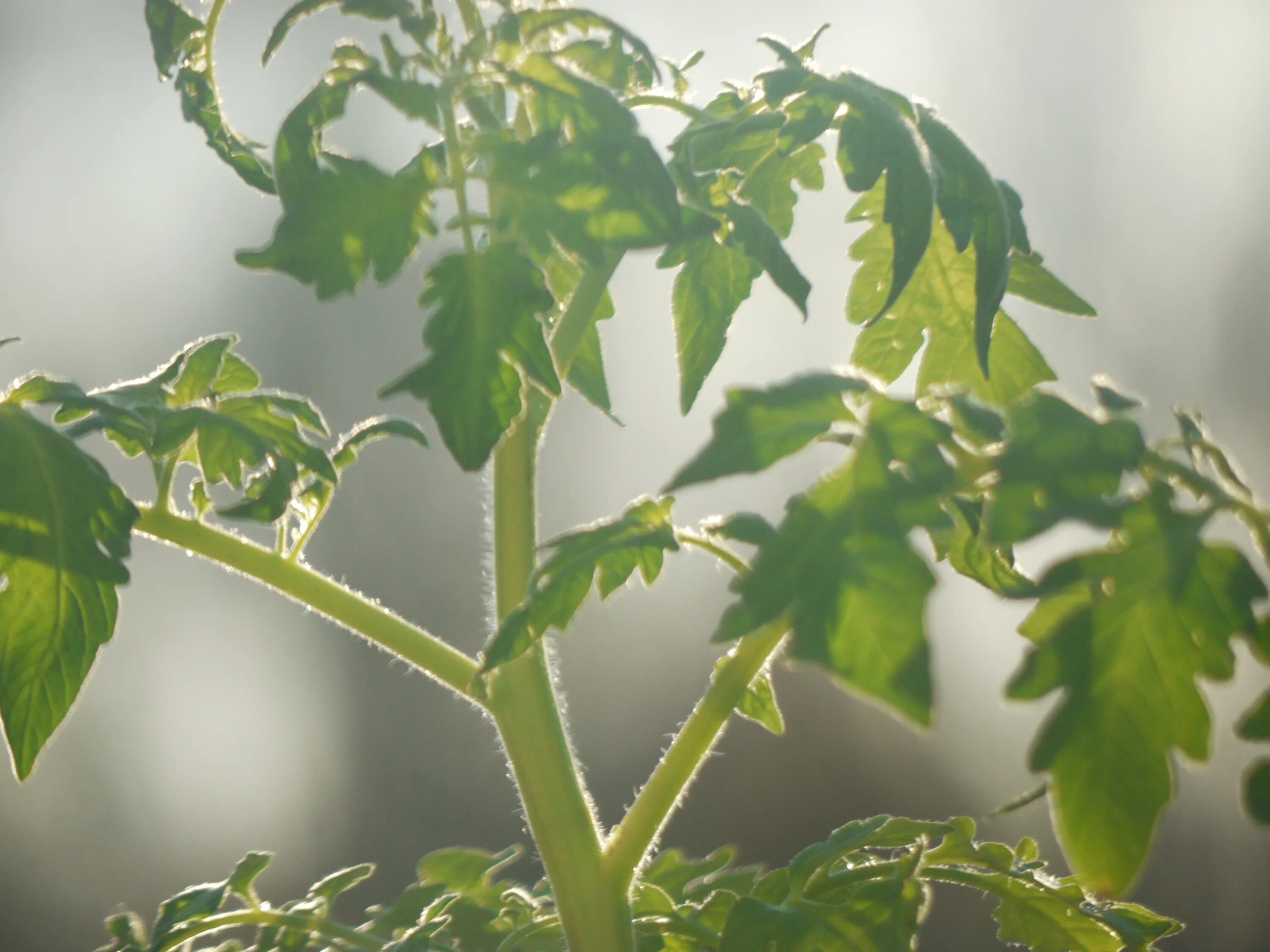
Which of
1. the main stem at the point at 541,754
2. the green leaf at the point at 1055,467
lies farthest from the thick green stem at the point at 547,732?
the green leaf at the point at 1055,467

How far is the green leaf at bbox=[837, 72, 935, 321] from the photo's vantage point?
1.57 ft

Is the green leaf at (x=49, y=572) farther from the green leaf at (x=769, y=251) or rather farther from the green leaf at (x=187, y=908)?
the green leaf at (x=769, y=251)

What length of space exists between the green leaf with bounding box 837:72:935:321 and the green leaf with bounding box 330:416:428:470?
24 centimetres

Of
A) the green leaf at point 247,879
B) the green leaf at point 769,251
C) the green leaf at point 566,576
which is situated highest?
the green leaf at point 769,251

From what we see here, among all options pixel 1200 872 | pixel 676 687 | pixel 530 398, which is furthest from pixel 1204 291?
pixel 530 398

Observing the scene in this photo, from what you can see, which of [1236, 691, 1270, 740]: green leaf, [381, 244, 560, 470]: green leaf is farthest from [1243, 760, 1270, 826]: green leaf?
[381, 244, 560, 470]: green leaf

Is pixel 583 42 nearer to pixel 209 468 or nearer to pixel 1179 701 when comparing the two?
pixel 209 468

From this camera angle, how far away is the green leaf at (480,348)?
40 centimetres

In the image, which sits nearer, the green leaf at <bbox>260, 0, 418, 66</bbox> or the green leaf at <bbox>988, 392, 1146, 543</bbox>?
the green leaf at <bbox>988, 392, 1146, 543</bbox>

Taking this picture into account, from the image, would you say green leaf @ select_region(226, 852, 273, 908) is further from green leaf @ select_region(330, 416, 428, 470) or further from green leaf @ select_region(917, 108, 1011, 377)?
green leaf @ select_region(917, 108, 1011, 377)

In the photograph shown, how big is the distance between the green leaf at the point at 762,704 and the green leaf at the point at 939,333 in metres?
0.18

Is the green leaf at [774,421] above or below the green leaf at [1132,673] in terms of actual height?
above

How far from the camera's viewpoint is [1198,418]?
0.41 meters

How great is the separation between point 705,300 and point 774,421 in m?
0.21
